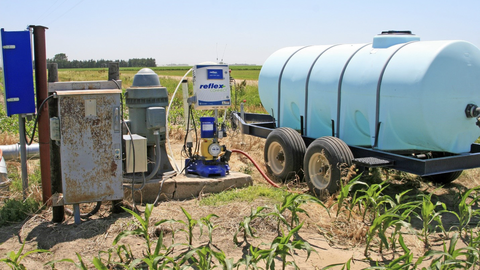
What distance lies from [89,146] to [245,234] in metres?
2.04

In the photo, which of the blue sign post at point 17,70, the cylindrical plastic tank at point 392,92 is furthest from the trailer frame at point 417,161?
the blue sign post at point 17,70

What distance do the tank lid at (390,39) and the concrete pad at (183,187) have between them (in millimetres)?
2835

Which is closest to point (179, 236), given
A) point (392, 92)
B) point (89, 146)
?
point (89, 146)

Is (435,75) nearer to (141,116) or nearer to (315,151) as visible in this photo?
(315,151)

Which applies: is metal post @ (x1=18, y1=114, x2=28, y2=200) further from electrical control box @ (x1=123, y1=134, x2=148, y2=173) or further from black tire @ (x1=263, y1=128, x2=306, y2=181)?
black tire @ (x1=263, y1=128, x2=306, y2=181)

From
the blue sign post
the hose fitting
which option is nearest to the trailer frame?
the hose fitting

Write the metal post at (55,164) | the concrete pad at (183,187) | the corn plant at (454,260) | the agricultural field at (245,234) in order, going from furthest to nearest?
the concrete pad at (183,187), the metal post at (55,164), the agricultural field at (245,234), the corn plant at (454,260)

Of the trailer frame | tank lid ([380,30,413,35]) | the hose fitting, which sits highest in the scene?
tank lid ([380,30,413,35])

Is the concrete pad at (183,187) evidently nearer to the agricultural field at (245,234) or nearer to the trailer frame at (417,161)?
the agricultural field at (245,234)

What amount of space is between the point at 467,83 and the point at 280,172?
10.5 feet

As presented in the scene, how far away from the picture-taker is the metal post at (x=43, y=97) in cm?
533

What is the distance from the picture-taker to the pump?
671 centimetres

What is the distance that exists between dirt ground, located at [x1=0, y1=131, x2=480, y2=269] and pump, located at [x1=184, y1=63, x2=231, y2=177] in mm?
964

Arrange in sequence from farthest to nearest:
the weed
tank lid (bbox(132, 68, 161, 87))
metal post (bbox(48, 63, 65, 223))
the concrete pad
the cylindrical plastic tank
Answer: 1. tank lid (bbox(132, 68, 161, 87))
2. the concrete pad
3. the cylindrical plastic tank
4. the weed
5. metal post (bbox(48, 63, 65, 223))
